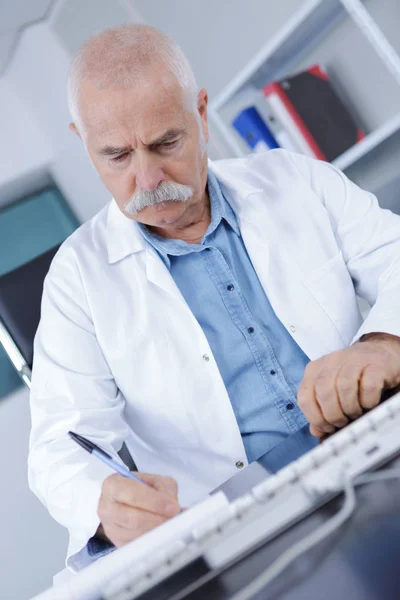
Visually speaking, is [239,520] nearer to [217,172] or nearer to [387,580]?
[387,580]

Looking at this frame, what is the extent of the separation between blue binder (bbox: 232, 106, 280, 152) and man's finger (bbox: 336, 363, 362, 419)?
52.7 inches

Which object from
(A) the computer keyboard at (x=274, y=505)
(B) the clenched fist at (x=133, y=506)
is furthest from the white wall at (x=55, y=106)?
(A) the computer keyboard at (x=274, y=505)

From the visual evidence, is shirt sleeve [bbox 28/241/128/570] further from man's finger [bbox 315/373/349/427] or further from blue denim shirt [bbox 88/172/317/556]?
man's finger [bbox 315/373/349/427]

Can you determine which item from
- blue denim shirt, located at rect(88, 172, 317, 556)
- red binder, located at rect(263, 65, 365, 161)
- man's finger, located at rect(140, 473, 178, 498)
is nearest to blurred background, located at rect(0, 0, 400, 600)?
red binder, located at rect(263, 65, 365, 161)

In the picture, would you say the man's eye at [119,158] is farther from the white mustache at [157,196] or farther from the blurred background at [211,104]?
the blurred background at [211,104]

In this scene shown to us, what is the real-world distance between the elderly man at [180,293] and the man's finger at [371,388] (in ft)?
0.59

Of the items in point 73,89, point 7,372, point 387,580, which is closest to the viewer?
point 387,580

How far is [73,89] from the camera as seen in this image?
1167 millimetres

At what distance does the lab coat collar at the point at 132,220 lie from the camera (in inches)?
51.9

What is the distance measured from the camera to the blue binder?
6.56 feet

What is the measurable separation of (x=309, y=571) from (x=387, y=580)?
66 millimetres

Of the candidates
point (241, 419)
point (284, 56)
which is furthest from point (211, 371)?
point (284, 56)

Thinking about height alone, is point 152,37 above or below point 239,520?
above

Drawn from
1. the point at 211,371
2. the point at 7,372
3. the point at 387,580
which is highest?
the point at 7,372
